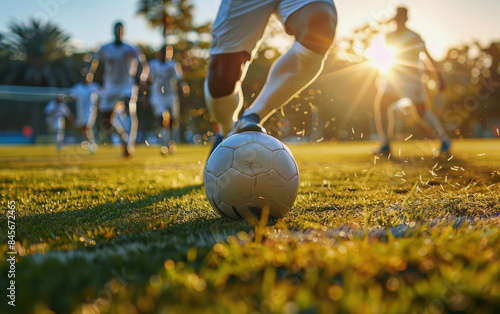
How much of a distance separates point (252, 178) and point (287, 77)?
4.46 feet

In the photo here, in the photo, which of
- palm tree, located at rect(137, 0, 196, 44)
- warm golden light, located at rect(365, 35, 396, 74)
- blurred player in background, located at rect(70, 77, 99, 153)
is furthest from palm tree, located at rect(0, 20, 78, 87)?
warm golden light, located at rect(365, 35, 396, 74)

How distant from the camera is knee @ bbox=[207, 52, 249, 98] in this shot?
3748mm

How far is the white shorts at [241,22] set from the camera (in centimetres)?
357

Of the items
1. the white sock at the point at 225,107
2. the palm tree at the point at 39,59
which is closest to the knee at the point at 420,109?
the white sock at the point at 225,107

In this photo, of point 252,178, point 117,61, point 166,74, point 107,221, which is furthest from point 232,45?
point 166,74

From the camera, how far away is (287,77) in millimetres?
3500

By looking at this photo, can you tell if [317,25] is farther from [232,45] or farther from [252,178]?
[252,178]

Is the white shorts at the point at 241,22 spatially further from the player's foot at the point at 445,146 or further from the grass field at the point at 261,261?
the player's foot at the point at 445,146

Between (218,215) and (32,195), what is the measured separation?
1.88 meters

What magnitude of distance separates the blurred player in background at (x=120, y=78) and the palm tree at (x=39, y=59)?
154ft

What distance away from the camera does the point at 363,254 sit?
4.55 feet

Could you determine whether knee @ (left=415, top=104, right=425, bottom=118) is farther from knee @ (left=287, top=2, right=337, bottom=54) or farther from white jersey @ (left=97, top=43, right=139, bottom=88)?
knee @ (left=287, top=2, right=337, bottom=54)

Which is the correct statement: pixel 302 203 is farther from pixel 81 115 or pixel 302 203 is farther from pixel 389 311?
pixel 81 115

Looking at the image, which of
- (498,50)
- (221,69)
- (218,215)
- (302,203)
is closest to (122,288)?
(218,215)
